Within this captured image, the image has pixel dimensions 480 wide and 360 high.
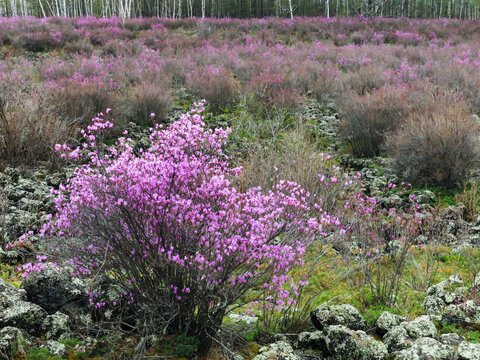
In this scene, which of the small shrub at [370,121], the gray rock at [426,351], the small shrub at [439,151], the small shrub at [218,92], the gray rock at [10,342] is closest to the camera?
the gray rock at [10,342]

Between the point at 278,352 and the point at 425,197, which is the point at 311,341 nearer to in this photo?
the point at 278,352

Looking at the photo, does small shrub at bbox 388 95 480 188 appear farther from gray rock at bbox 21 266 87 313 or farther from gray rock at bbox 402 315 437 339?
gray rock at bbox 21 266 87 313

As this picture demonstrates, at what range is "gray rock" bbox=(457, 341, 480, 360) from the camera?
7.37 feet

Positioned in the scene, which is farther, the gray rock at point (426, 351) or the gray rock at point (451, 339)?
the gray rock at point (451, 339)

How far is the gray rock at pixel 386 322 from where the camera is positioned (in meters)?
2.84

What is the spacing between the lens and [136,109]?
8.26 m

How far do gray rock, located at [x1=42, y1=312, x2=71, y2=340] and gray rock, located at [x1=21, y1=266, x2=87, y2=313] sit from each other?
20 cm

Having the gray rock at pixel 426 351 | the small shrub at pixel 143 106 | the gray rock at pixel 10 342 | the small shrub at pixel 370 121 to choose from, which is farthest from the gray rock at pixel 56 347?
the small shrub at pixel 143 106

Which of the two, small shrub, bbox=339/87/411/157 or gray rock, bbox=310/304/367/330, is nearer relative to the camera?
gray rock, bbox=310/304/367/330

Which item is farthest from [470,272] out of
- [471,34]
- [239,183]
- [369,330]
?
[471,34]

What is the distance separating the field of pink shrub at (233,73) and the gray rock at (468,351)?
4450 millimetres

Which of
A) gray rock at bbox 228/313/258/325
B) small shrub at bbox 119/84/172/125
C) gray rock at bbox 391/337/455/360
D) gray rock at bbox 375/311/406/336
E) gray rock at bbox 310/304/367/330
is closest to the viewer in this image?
gray rock at bbox 391/337/455/360

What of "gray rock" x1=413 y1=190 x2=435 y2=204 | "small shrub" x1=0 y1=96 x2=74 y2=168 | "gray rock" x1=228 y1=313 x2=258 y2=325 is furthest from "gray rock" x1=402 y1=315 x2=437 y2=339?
"small shrub" x1=0 y1=96 x2=74 y2=168

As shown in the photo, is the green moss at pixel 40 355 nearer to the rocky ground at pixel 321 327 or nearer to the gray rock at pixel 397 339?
the rocky ground at pixel 321 327
